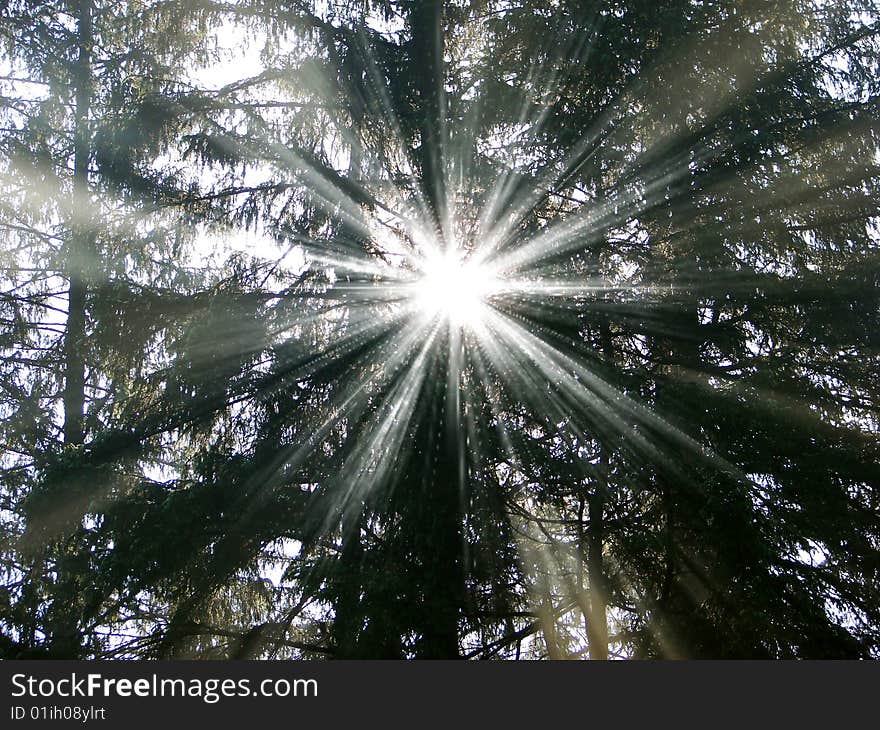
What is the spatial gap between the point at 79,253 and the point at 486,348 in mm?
5223

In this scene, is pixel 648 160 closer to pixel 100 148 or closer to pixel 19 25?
pixel 100 148

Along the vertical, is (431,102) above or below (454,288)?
above

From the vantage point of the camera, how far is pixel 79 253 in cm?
998

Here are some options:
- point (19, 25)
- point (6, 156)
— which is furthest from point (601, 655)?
point (19, 25)

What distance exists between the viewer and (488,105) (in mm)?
8672

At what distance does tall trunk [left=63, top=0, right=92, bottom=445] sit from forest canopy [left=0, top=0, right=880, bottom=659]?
0.36 metres

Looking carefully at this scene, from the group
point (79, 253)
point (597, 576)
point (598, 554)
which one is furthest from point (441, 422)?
point (79, 253)

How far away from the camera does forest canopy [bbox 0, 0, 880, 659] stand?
6871 millimetres

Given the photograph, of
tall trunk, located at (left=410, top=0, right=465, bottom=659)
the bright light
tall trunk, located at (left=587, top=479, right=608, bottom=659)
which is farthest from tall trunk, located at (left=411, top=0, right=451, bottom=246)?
tall trunk, located at (left=587, top=479, right=608, bottom=659)

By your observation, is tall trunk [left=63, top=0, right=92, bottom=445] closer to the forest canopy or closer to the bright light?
the forest canopy

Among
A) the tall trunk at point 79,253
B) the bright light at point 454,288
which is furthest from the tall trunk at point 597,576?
the tall trunk at point 79,253

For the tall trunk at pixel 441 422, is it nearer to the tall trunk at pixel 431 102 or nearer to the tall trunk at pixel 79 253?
the tall trunk at pixel 431 102

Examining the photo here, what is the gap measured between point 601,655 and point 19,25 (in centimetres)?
1102

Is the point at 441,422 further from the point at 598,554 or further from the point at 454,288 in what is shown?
the point at 598,554
